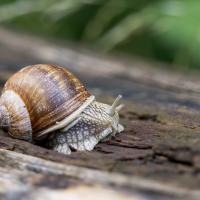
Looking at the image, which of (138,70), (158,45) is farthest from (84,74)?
(158,45)

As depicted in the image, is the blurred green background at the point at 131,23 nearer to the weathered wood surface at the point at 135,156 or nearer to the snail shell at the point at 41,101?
the weathered wood surface at the point at 135,156

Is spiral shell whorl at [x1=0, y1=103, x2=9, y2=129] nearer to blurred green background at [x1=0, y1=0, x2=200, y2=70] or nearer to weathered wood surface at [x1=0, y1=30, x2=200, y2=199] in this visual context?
weathered wood surface at [x1=0, y1=30, x2=200, y2=199]

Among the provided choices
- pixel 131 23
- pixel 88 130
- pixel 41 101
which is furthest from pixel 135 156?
pixel 131 23

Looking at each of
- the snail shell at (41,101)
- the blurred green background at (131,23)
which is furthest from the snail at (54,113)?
the blurred green background at (131,23)

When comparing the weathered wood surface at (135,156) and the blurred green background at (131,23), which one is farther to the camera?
the blurred green background at (131,23)

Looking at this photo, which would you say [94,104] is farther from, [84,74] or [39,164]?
[84,74]

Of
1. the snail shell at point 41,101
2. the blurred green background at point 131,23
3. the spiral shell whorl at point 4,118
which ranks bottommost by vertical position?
the spiral shell whorl at point 4,118
